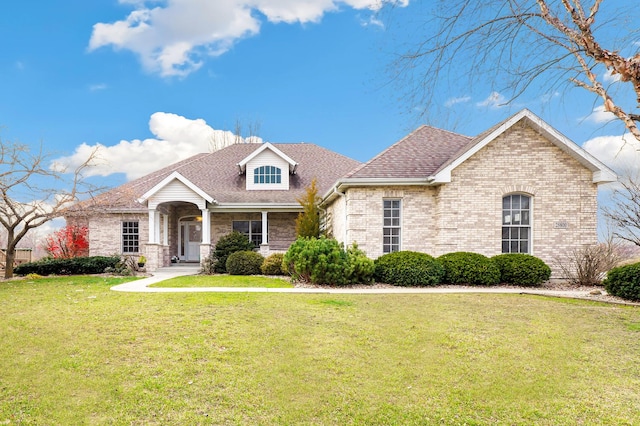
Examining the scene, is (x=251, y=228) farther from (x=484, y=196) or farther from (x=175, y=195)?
(x=484, y=196)

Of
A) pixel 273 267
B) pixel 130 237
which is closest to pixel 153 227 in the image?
pixel 130 237

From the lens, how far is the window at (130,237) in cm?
2200

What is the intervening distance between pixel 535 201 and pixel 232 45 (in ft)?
44.0

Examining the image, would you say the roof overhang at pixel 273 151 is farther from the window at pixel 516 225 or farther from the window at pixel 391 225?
the window at pixel 516 225

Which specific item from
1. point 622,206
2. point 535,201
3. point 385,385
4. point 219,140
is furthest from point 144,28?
point 219,140

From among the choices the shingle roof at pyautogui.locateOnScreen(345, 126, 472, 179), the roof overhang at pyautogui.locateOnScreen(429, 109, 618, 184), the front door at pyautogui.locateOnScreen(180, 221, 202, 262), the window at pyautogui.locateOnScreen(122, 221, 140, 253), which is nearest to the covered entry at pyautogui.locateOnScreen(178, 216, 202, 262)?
the front door at pyautogui.locateOnScreen(180, 221, 202, 262)

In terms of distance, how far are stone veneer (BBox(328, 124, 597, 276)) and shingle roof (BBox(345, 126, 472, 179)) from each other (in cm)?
134

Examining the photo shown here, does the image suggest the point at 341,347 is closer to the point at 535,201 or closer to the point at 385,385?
→ the point at 385,385

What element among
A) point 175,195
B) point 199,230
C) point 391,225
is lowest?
point 199,230

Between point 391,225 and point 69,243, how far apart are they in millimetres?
17393

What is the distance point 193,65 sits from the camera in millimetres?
16656

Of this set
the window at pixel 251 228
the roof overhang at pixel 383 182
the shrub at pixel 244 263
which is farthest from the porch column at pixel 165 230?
the roof overhang at pixel 383 182

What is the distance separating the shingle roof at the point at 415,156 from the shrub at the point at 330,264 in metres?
3.11

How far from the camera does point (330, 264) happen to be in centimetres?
1309
